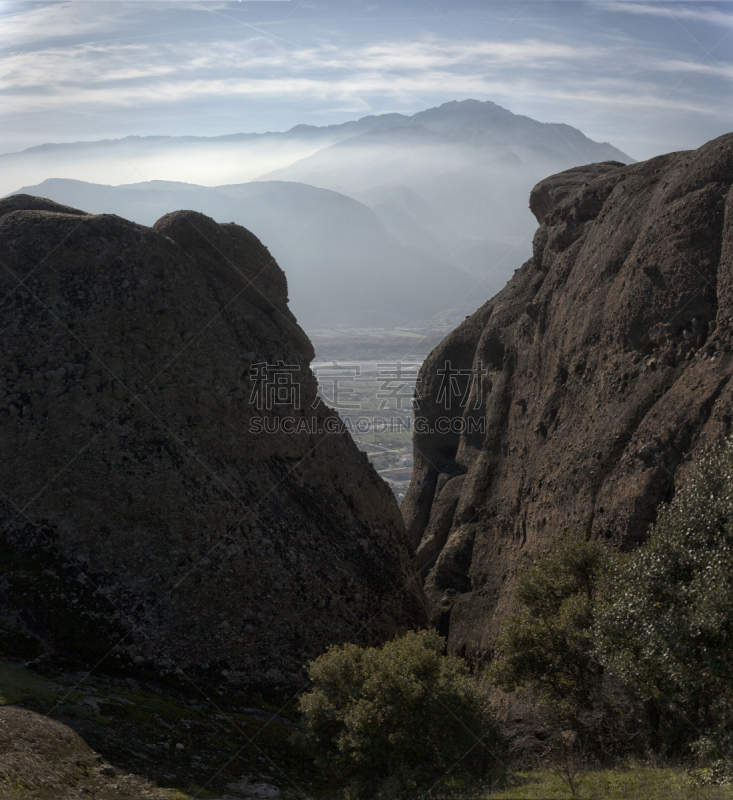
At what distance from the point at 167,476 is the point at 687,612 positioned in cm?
1784

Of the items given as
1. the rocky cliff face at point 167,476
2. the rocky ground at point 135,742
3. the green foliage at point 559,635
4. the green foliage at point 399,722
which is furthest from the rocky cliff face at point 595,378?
the rocky ground at point 135,742

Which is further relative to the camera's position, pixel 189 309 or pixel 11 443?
pixel 189 309

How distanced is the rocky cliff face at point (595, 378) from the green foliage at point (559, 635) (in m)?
2.43

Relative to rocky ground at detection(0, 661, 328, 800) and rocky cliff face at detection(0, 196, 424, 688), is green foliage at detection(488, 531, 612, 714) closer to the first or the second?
rocky ground at detection(0, 661, 328, 800)

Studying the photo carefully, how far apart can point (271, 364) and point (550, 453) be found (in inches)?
523

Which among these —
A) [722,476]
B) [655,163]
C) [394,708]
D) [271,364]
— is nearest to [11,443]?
[271,364]

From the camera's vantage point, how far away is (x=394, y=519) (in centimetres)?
3256

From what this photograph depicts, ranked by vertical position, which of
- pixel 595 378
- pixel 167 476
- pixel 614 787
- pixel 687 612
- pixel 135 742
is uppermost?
pixel 595 378

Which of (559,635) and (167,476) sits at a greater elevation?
(167,476)

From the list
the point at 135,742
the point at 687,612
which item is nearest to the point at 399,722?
the point at 135,742

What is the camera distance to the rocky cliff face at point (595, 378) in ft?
76.8

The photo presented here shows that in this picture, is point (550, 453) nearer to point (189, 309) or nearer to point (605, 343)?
point (605, 343)

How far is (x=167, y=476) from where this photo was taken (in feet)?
82.2

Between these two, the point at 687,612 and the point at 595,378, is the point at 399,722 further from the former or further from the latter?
the point at 595,378
